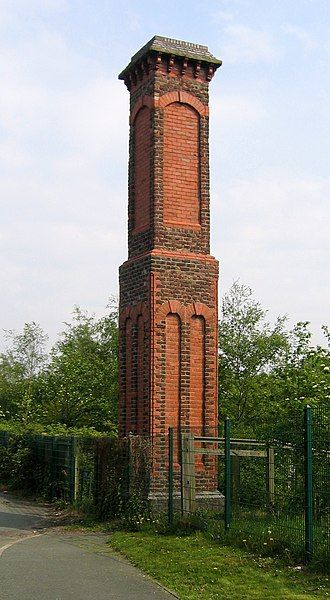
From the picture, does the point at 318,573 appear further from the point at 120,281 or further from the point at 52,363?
the point at 52,363

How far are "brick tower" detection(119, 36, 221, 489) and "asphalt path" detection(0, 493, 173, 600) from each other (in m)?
2.75

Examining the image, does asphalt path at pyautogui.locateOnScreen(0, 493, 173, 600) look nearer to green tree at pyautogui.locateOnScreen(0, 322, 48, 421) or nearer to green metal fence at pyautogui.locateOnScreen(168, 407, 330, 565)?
green metal fence at pyautogui.locateOnScreen(168, 407, 330, 565)

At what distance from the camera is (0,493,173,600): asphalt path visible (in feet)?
32.7

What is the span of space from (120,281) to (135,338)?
1.44 metres

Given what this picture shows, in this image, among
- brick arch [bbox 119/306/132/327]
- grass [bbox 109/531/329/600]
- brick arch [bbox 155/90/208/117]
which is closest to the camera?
grass [bbox 109/531/329/600]

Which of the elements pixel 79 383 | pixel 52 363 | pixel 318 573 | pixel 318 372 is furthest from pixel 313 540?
pixel 52 363

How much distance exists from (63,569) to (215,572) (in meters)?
2.28

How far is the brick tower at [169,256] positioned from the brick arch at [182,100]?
0.07 feet

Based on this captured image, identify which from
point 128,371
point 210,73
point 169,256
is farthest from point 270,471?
point 210,73

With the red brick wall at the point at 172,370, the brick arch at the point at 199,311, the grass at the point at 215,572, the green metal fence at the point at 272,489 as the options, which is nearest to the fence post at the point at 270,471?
the green metal fence at the point at 272,489

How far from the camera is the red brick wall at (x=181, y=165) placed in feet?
58.7

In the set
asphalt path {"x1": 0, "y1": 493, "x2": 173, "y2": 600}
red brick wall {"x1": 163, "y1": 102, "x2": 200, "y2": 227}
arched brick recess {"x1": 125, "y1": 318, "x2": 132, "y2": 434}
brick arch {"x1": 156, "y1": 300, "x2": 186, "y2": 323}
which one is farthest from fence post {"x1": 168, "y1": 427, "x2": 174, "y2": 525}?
red brick wall {"x1": 163, "y1": 102, "x2": 200, "y2": 227}

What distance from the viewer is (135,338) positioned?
18000 millimetres

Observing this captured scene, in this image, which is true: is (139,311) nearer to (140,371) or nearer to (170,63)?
(140,371)
